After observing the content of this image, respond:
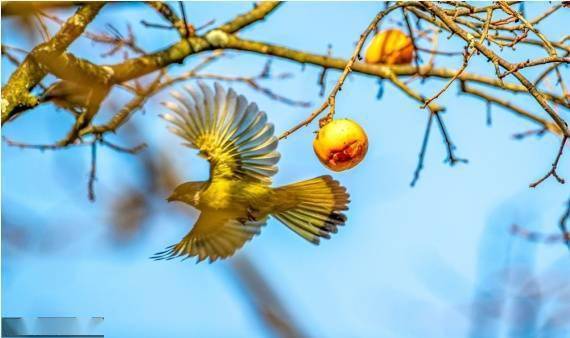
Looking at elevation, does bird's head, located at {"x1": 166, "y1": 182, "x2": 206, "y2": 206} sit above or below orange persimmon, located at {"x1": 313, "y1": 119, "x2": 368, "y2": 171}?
above

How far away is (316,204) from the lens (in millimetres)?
1921

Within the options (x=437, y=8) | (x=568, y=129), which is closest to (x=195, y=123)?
(x=437, y=8)

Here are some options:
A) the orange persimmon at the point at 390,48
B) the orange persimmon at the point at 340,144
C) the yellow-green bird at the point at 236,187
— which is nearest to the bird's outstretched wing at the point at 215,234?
the yellow-green bird at the point at 236,187

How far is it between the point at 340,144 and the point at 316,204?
0.55 meters

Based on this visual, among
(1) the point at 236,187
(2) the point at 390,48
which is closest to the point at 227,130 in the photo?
(1) the point at 236,187

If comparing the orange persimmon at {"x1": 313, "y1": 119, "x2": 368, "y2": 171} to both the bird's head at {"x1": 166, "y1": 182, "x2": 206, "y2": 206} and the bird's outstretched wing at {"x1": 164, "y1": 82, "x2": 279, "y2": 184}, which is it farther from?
the bird's head at {"x1": 166, "y1": 182, "x2": 206, "y2": 206}

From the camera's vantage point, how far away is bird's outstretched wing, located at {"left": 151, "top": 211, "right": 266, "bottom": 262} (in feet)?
6.12

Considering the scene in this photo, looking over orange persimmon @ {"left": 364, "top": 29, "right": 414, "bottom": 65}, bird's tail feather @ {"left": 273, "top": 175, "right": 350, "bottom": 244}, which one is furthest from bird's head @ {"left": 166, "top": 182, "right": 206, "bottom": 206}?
orange persimmon @ {"left": 364, "top": 29, "right": 414, "bottom": 65}

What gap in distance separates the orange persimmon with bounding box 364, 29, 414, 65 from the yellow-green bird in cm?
67

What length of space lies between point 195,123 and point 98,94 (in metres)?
0.43

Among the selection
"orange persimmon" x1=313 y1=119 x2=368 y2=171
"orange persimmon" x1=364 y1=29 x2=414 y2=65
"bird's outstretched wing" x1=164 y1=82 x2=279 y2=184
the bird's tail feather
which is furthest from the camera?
"orange persimmon" x1=364 y1=29 x2=414 y2=65

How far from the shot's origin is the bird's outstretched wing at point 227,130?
1.72 m

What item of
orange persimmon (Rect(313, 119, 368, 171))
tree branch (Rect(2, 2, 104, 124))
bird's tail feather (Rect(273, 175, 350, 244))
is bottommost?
orange persimmon (Rect(313, 119, 368, 171))

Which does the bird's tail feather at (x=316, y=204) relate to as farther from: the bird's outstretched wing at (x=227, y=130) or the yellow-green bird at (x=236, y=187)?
the bird's outstretched wing at (x=227, y=130)
